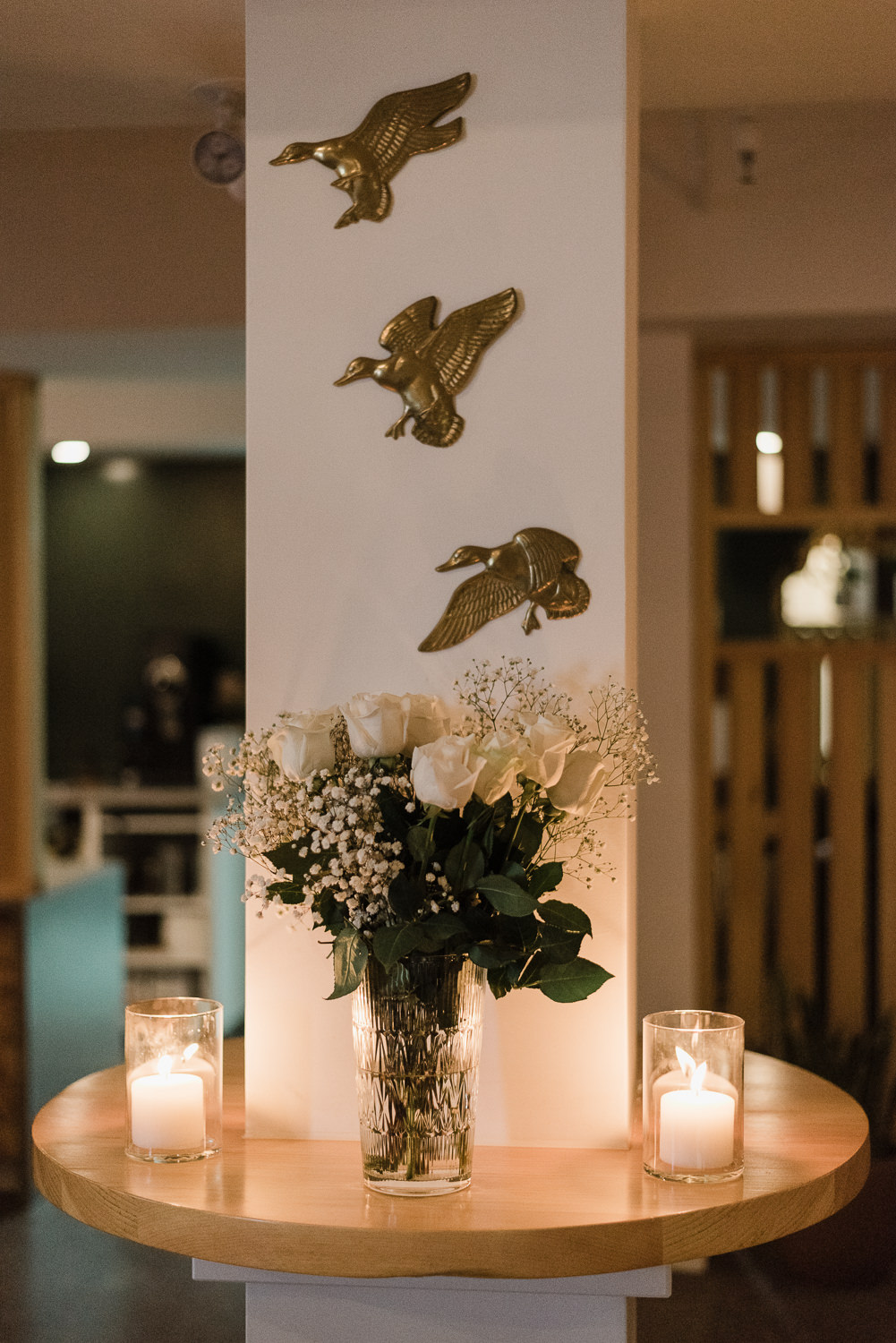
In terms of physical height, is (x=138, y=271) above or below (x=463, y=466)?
above

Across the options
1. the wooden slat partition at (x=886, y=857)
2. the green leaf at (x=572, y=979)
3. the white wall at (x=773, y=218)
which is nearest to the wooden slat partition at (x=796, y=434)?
the white wall at (x=773, y=218)

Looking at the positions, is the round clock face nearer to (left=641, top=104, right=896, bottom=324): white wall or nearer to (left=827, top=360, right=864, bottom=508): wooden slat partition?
(left=641, top=104, right=896, bottom=324): white wall

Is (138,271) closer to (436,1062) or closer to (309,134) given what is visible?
(309,134)

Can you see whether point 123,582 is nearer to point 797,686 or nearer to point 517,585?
point 797,686

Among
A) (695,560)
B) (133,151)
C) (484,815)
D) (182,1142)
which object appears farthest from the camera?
(695,560)

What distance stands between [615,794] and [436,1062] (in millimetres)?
408

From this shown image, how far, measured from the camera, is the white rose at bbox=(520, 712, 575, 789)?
1418 millimetres

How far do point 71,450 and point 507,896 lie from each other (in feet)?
19.5

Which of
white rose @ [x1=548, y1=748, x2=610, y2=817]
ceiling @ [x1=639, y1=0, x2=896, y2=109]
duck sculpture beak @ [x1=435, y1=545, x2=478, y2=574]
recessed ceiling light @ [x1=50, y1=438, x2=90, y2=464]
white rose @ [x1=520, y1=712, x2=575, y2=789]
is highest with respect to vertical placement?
recessed ceiling light @ [x1=50, y1=438, x2=90, y2=464]

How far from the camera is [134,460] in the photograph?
7090mm

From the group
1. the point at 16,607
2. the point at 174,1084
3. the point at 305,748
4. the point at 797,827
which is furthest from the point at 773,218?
the point at 16,607

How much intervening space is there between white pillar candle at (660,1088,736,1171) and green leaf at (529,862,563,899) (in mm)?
292

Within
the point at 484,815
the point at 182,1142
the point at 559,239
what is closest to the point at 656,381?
the point at 559,239

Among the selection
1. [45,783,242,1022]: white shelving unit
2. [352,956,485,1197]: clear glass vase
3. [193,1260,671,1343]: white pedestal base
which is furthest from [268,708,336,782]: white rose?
[45,783,242,1022]: white shelving unit
